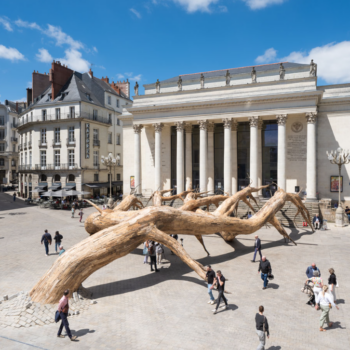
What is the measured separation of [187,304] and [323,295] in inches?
180

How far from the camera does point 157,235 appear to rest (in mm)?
12305

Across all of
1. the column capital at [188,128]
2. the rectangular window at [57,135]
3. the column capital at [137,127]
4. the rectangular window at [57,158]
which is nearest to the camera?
the column capital at [188,128]

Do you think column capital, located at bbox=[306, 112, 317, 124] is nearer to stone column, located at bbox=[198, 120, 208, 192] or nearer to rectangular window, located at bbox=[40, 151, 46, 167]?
stone column, located at bbox=[198, 120, 208, 192]

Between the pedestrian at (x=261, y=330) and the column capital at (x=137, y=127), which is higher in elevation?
the column capital at (x=137, y=127)

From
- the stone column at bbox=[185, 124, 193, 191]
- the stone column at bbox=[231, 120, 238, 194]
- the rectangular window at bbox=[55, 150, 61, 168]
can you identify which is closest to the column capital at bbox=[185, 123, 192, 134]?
the stone column at bbox=[185, 124, 193, 191]

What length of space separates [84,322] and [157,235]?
14.3 ft

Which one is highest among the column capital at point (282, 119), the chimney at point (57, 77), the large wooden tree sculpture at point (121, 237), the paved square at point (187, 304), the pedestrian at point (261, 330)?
the chimney at point (57, 77)

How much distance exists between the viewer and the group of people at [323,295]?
870 cm

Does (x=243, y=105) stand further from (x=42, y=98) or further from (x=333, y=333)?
(x=42, y=98)

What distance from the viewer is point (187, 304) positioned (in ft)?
34.4

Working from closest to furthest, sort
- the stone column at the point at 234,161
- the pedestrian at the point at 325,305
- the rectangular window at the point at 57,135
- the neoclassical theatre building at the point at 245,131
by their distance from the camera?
the pedestrian at the point at 325,305 → the neoclassical theatre building at the point at 245,131 → the stone column at the point at 234,161 → the rectangular window at the point at 57,135

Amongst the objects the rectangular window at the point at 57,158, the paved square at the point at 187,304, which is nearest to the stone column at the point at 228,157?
the paved square at the point at 187,304

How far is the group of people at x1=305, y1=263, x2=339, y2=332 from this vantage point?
8.70 metres

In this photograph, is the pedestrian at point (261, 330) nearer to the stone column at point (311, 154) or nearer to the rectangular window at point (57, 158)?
the stone column at point (311, 154)
